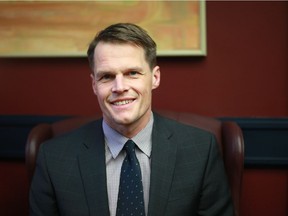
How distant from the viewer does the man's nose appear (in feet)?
3.69

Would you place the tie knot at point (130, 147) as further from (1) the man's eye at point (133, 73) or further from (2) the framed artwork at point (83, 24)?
(2) the framed artwork at point (83, 24)

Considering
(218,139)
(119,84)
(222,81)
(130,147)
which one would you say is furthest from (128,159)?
(222,81)

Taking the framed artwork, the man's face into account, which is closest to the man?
the man's face

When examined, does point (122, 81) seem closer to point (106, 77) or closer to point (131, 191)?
point (106, 77)

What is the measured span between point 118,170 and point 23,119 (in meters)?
0.70

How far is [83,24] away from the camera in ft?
5.16

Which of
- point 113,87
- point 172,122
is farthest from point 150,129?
point 113,87

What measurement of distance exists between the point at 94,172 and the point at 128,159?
124 millimetres

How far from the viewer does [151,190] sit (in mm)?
1144

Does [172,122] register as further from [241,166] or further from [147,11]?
[147,11]

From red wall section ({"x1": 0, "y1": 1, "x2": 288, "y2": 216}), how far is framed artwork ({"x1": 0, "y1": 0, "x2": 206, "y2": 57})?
63 mm

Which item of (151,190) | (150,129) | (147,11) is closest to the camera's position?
(151,190)

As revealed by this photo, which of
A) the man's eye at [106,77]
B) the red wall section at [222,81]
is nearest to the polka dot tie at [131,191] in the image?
the man's eye at [106,77]

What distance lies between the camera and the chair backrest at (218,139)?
1.28 metres
